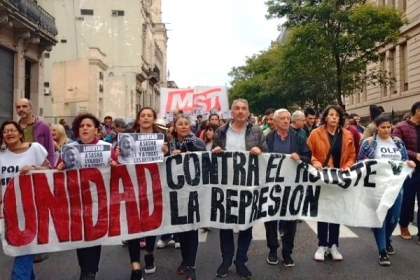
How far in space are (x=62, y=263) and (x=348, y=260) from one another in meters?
3.63

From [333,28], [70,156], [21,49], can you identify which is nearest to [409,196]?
[70,156]

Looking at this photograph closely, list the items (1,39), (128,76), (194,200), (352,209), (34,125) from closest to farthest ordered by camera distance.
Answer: (194,200) → (352,209) → (34,125) → (1,39) → (128,76)

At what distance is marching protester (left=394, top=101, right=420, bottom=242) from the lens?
20.9ft

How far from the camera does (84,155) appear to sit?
4.71m

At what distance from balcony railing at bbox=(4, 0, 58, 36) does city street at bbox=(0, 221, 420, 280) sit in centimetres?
1248

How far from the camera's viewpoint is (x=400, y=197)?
5793mm

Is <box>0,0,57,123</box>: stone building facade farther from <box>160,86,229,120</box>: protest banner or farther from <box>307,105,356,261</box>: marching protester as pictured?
<box>307,105,356,261</box>: marching protester

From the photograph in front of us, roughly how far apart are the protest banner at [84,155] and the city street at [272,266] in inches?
54.4

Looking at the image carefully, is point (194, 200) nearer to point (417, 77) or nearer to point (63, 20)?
point (417, 77)

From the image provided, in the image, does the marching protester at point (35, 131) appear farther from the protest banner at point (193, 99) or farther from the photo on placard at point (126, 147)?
the protest banner at point (193, 99)

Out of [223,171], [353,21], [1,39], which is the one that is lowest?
[223,171]

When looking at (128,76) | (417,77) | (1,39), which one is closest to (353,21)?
(417,77)

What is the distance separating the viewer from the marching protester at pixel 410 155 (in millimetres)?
6359

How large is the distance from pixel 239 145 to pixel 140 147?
1160 mm
